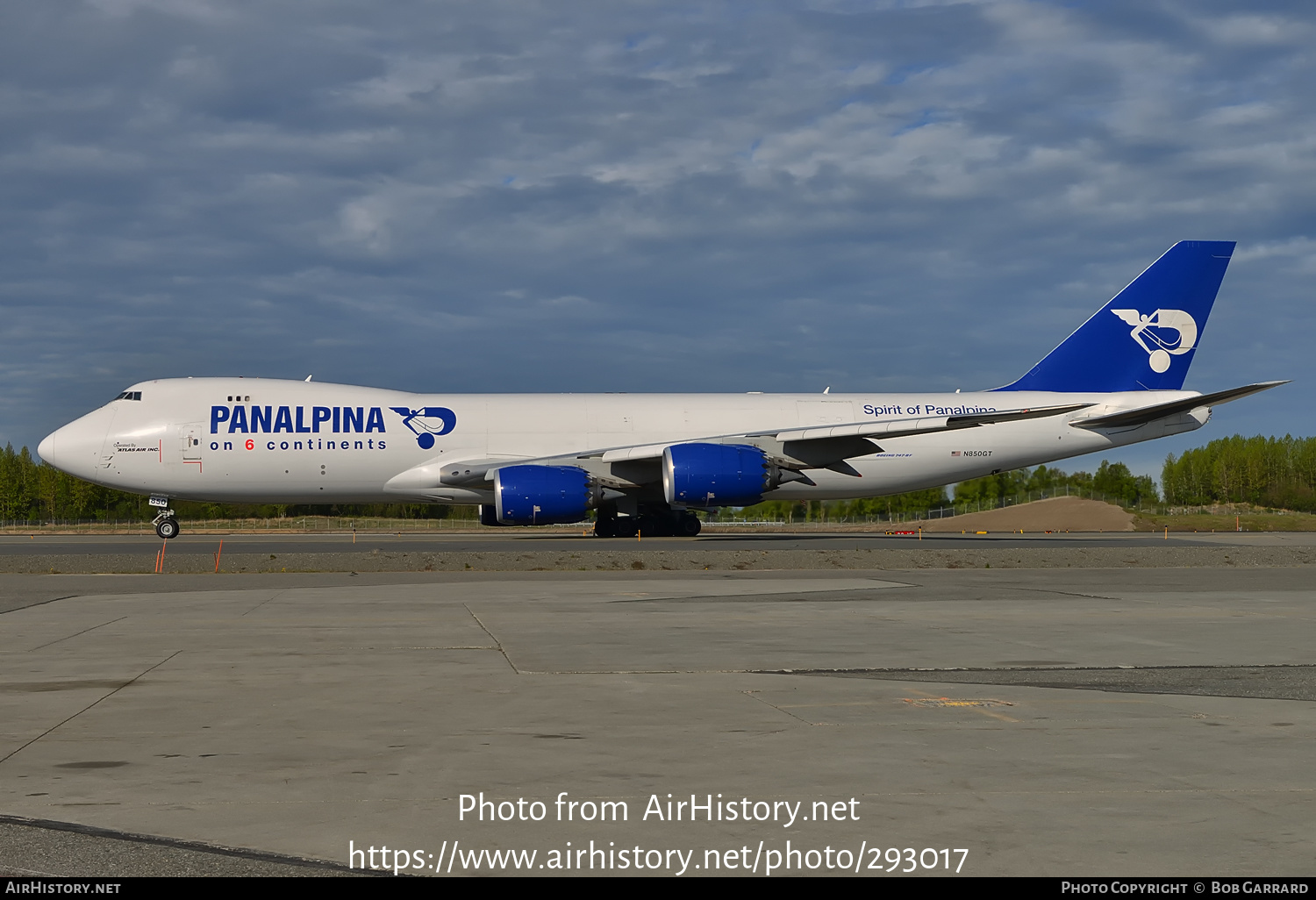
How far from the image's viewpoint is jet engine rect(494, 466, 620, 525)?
94.9ft

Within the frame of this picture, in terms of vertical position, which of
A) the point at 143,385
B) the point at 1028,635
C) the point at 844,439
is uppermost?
the point at 143,385

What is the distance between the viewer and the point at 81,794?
5.11m

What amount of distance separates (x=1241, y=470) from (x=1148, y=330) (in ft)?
338

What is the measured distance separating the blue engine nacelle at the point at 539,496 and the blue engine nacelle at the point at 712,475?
7.67 ft

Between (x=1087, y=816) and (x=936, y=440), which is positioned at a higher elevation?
(x=936, y=440)

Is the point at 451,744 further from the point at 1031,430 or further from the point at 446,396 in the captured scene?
the point at 1031,430

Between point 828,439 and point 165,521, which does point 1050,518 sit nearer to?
point 828,439

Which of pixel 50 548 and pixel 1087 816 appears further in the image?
pixel 50 548

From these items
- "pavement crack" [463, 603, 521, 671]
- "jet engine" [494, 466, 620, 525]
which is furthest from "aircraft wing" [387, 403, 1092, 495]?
"pavement crack" [463, 603, 521, 671]

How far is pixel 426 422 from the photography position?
32.2 metres

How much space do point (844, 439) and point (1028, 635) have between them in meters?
20.2

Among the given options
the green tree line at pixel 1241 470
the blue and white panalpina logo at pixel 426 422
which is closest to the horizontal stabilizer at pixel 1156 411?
the blue and white panalpina logo at pixel 426 422
